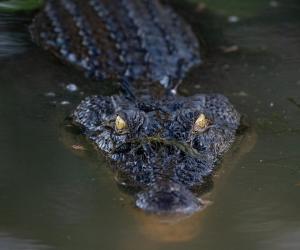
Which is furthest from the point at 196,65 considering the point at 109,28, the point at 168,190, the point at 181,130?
the point at 168,190

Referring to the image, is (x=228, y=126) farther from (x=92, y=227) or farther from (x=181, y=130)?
(x=92, y=227)

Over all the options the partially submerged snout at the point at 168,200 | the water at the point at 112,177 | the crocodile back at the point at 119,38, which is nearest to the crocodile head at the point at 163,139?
the partially submerged snout at the point at 168,200

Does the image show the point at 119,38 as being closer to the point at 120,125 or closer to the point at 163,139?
the point at 120,125

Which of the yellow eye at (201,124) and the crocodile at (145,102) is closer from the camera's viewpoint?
the crocodile at (145,102)

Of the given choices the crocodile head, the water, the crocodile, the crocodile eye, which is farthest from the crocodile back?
A: the crocodile eye

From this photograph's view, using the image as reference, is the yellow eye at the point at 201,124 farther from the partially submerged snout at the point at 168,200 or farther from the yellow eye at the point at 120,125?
the partially submerged snout at the point at 168,200

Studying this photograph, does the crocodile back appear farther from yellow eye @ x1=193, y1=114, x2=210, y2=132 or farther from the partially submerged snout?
the partially submerged snout
